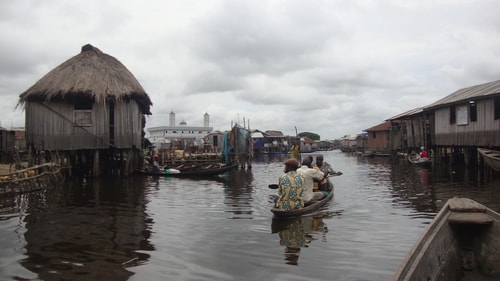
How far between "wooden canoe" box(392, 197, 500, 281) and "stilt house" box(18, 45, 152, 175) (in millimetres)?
17727

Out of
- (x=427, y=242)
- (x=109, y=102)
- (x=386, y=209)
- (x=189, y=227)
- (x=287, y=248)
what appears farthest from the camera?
(x=109, y=102)

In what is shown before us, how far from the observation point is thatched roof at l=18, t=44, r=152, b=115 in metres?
19.9

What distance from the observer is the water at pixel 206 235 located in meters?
6.26

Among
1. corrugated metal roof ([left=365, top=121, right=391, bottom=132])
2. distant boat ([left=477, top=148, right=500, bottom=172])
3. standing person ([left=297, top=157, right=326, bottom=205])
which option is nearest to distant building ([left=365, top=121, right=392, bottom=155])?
corrugated metal roof ([left=365, top=121, right=391, bottom=132])

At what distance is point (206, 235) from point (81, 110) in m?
15.5

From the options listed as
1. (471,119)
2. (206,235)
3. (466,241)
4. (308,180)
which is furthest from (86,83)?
(471,119)

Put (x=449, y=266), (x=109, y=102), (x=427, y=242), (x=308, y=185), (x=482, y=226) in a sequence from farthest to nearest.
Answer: (x=109, y=102) → (x=308, y=185) → (x=482, y=226) → (x=449, y=266) → (x=427, y=242)

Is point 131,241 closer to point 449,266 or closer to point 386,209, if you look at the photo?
point 449,266

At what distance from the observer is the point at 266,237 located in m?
8.34

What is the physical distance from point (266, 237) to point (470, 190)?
33.9 ft

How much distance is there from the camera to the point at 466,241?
18.5 feet

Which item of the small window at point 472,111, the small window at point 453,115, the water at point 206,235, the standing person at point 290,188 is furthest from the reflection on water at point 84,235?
the small window at point 453,115

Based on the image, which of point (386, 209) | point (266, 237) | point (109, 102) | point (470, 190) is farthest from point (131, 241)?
point (109, 102)

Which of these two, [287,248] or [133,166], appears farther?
[133,166]
